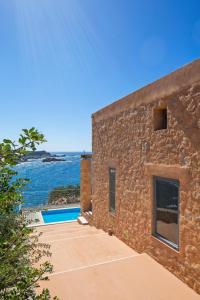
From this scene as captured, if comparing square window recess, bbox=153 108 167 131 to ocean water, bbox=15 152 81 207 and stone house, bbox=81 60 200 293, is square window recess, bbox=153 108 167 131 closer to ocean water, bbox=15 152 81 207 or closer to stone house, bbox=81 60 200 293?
stone house, bbox=81 60 200 293

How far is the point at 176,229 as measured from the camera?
4.95 meters

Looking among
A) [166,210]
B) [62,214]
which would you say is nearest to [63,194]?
[62,214]

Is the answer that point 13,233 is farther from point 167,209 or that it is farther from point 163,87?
point 163,87

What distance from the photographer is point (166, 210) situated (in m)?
5.28

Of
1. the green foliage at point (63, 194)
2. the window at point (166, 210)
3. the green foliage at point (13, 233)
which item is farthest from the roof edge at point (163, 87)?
the green foliage at point (63, 194)

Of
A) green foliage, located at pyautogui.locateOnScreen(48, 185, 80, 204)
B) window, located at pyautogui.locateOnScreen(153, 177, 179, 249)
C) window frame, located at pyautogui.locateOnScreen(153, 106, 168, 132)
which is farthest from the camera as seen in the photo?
green foliage, located at pyautogui.locateOnScreen(48, 185, 80, 204)

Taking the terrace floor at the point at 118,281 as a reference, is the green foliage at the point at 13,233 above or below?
above

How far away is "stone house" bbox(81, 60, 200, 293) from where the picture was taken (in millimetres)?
4395

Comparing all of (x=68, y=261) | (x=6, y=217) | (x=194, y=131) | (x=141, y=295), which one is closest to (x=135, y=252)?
(x=68, y=261)

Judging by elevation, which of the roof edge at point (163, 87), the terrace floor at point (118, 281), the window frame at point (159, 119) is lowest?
the terrace floor at point (118, 281)

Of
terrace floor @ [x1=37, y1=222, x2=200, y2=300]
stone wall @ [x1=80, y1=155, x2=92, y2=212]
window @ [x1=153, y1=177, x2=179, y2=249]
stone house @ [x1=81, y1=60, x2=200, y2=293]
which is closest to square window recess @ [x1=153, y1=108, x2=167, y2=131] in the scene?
→ stone house @ [x1=81, y1=60, x2=200, y2=293]

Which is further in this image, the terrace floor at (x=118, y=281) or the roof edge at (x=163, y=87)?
the roof edge at (x=163, y=87)

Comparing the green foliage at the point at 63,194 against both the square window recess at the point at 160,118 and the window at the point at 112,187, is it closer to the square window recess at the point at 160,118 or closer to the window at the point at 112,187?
the window at the point at 112,187

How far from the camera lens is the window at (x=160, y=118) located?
558 cm
